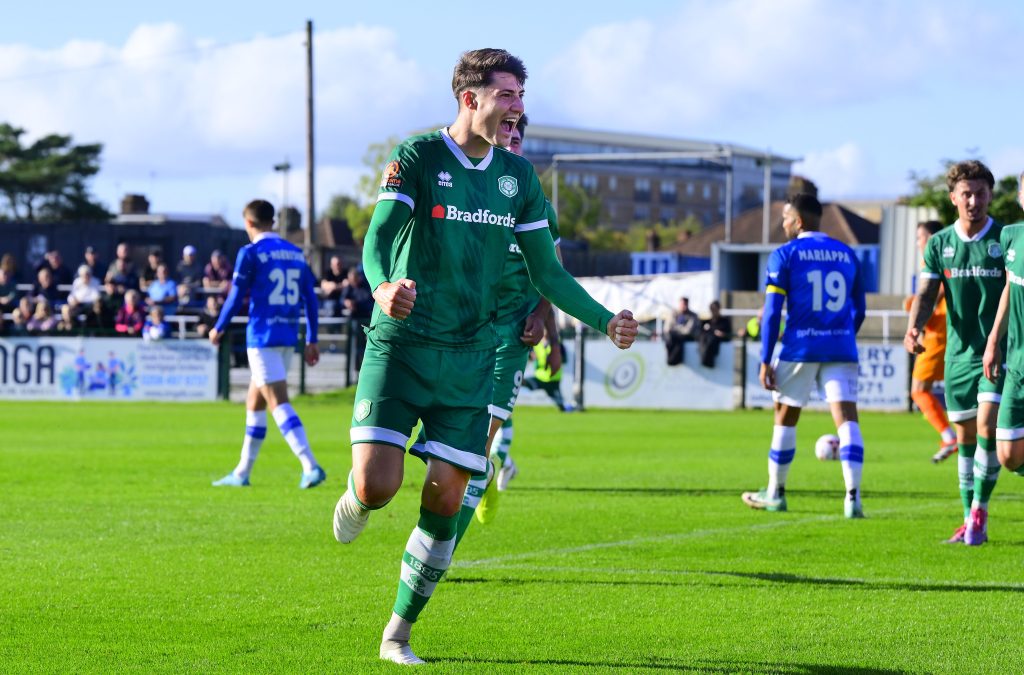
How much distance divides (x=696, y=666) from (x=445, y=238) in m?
1.88

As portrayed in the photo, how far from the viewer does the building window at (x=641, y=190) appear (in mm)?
169250

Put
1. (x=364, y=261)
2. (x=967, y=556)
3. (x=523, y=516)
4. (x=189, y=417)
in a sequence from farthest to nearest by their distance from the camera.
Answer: (x=189, y=417)
(x=523, y=516)
(x=967, y=556)
(x=364, y=261)

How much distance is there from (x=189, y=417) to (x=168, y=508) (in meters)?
13.4

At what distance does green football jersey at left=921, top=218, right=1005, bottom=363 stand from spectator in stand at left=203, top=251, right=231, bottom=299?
944 inches

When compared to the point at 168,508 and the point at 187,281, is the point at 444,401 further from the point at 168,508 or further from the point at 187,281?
the point at 187,281

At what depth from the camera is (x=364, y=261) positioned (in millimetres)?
5625

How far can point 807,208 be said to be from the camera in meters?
11.2

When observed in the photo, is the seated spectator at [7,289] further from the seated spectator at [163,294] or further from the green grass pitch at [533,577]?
the green grass pitch at [533,577]

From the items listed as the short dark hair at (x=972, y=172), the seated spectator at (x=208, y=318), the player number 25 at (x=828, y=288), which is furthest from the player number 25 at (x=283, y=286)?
the seated spectator at (x=208, y=318)

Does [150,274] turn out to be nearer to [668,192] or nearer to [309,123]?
[309,123]

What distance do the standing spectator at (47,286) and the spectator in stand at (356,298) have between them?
619 cm

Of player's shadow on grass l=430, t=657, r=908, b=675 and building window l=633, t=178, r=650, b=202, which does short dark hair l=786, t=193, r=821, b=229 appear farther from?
building window l=633, t=178, r=650, b=202

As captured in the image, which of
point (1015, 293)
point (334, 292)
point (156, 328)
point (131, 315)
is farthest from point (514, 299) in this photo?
point (334, 292)

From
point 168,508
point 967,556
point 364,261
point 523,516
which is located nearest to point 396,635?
point 364,261
